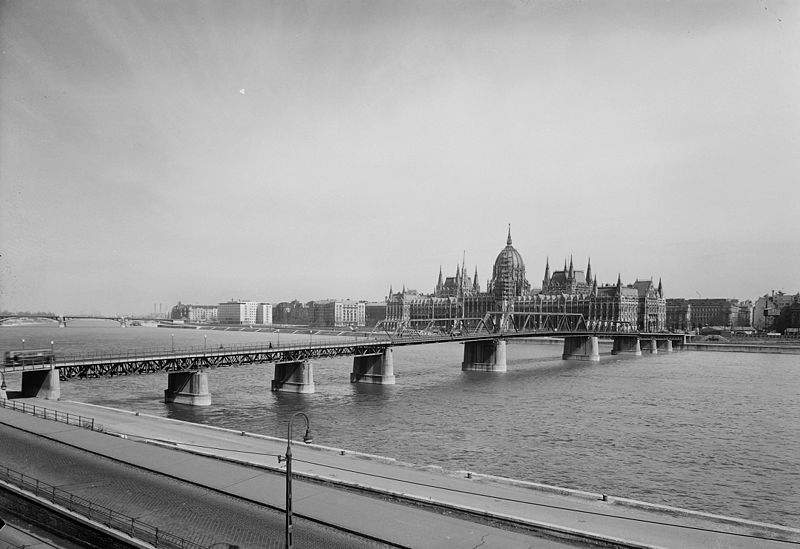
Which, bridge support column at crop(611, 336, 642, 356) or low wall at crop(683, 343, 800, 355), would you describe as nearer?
low wall at crop(683, 343, 800, 355)

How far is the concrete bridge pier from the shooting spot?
185m

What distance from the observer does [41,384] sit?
5091 cm

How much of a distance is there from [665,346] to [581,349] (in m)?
57.5

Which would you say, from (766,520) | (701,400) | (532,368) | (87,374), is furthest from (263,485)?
(532,368)

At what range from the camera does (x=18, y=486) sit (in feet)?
75.4

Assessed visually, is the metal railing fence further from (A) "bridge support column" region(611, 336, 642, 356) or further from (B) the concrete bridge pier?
(B) the concrete bridge pier

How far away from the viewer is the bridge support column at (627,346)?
172250 mm

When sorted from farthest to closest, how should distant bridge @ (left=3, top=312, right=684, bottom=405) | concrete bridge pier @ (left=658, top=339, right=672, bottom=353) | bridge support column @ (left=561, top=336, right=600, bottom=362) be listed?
concrete bridge pier @ (left=658, top=339, right=672, bottom=353) → bridge support column @ (left=561, top=336, right=600, bottom=362) → distant bridge @ (left=3, top=312, right=684, bottom=405)

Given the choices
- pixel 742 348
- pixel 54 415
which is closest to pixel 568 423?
pixel 54 415

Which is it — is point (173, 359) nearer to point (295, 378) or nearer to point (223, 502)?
point (295, 378)

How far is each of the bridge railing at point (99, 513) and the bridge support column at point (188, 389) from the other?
3443 centimetres

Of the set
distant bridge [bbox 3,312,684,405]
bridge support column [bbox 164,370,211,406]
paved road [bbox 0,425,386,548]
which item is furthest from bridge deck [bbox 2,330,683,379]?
paved road [bbox 0,425,386,548]

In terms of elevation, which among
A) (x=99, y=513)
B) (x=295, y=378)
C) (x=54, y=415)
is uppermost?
(x=99, y=513)

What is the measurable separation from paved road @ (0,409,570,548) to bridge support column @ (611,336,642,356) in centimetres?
16099
